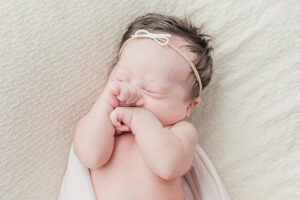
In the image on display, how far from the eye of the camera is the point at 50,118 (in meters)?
1.48

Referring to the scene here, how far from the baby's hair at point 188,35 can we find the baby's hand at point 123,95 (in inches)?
8.3

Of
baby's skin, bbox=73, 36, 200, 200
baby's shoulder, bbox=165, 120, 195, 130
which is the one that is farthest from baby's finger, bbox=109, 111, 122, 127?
baby's shoulder, bbox=165, 120, 195, 130

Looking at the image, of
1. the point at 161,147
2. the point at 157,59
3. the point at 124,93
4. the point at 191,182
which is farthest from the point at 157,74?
the point at 191,182

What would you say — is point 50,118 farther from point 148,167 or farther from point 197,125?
point 197,125

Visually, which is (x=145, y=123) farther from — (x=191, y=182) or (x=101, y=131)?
(x=191, y=182)

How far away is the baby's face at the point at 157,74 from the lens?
1314 mm

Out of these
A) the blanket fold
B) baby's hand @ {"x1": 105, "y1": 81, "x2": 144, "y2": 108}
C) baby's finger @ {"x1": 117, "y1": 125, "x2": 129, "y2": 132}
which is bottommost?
the blanket fold

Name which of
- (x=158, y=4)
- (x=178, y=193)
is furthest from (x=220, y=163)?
(x=158, y=4)

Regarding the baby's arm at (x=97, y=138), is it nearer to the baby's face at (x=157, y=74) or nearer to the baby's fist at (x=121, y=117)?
the baby's fist at (x=121, y=117)

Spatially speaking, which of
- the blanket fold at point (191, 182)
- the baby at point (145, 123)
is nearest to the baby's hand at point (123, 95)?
the baby at point (145, 123)

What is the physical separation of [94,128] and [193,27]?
61cm

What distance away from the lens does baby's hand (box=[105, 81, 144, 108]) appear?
1224mm

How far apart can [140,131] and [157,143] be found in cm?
8

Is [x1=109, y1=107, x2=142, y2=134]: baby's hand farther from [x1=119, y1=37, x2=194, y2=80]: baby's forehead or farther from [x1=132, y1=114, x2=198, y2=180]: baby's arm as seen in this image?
[x1=119, y1=37, x2=194, y2=80]: baby's forehead
